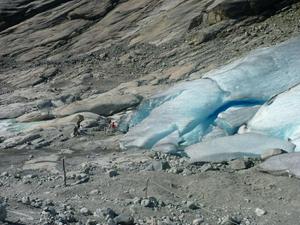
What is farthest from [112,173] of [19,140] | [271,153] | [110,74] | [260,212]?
[110,74]

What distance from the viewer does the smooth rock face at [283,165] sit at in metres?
8.30

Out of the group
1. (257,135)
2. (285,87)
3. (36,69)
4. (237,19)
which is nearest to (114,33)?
(36,69)

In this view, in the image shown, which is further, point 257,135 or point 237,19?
point 237,19

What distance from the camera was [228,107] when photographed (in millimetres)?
11219

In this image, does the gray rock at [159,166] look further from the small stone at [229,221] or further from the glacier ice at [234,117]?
the small stone at [229,221]

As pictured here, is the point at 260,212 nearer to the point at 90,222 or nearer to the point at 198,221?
the point at 198,221

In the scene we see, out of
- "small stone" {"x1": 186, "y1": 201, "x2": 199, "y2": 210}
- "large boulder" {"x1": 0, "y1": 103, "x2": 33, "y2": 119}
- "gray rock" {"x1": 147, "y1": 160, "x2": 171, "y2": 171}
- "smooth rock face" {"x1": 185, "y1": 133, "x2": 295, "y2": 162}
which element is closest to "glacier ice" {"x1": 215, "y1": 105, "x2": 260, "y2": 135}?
"smooth rock face" {"x1": 185, "y1": 133, "x2": 295, "y2": 162}

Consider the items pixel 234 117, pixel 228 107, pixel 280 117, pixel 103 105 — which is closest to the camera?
pixel 280 117

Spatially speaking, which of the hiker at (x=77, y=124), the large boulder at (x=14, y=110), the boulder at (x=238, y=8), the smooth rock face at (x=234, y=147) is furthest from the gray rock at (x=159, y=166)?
the boulder at (x=238, y=8)

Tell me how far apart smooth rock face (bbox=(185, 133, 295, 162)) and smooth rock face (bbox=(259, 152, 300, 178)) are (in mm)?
570

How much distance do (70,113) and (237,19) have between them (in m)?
5.56

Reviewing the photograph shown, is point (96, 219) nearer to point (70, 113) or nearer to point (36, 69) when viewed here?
point (70, 113)

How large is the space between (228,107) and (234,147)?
1.80 m

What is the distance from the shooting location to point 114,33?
789 inches
